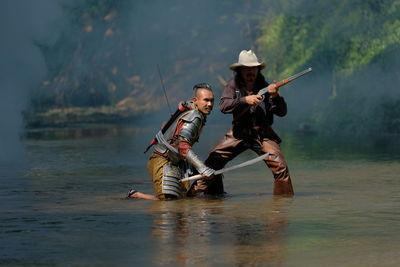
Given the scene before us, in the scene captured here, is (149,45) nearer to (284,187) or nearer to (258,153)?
(258,153)

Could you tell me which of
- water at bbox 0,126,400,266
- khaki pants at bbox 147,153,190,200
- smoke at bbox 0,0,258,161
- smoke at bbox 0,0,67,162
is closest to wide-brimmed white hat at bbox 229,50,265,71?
khaki pants at bbox 147,153,190,200

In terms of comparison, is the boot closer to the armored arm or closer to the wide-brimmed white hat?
the armored arm

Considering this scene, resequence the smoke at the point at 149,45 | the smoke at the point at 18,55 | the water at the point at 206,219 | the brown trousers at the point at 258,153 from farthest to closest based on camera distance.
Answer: the smoke at the point at 149,45 < the smoke at the point at 18,55 < the brown trousers at the point at 258,153 < the water at the point at 206,219

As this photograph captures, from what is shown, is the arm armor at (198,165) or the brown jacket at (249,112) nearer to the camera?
the arm armor at (198,165)

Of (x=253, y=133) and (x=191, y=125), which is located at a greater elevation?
(x=191, y=125)

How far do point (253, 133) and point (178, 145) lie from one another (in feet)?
3.08

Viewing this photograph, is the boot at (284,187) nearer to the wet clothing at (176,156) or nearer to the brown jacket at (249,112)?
the brown jacket at (249,112)

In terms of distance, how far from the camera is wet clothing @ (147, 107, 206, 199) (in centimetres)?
1170

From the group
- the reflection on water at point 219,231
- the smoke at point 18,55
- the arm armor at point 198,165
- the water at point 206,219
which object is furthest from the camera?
the smoke at point 18,55

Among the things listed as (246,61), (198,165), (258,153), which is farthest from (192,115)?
(258,153)

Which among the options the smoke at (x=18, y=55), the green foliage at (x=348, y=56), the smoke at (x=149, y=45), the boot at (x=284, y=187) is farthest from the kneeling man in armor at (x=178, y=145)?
the smoke at (x=149, y=45)

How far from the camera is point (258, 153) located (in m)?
12.2

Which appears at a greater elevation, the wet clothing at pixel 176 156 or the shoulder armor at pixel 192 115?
the shoulder armor at pixel 192 115

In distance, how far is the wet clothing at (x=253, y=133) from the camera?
38.9ft
